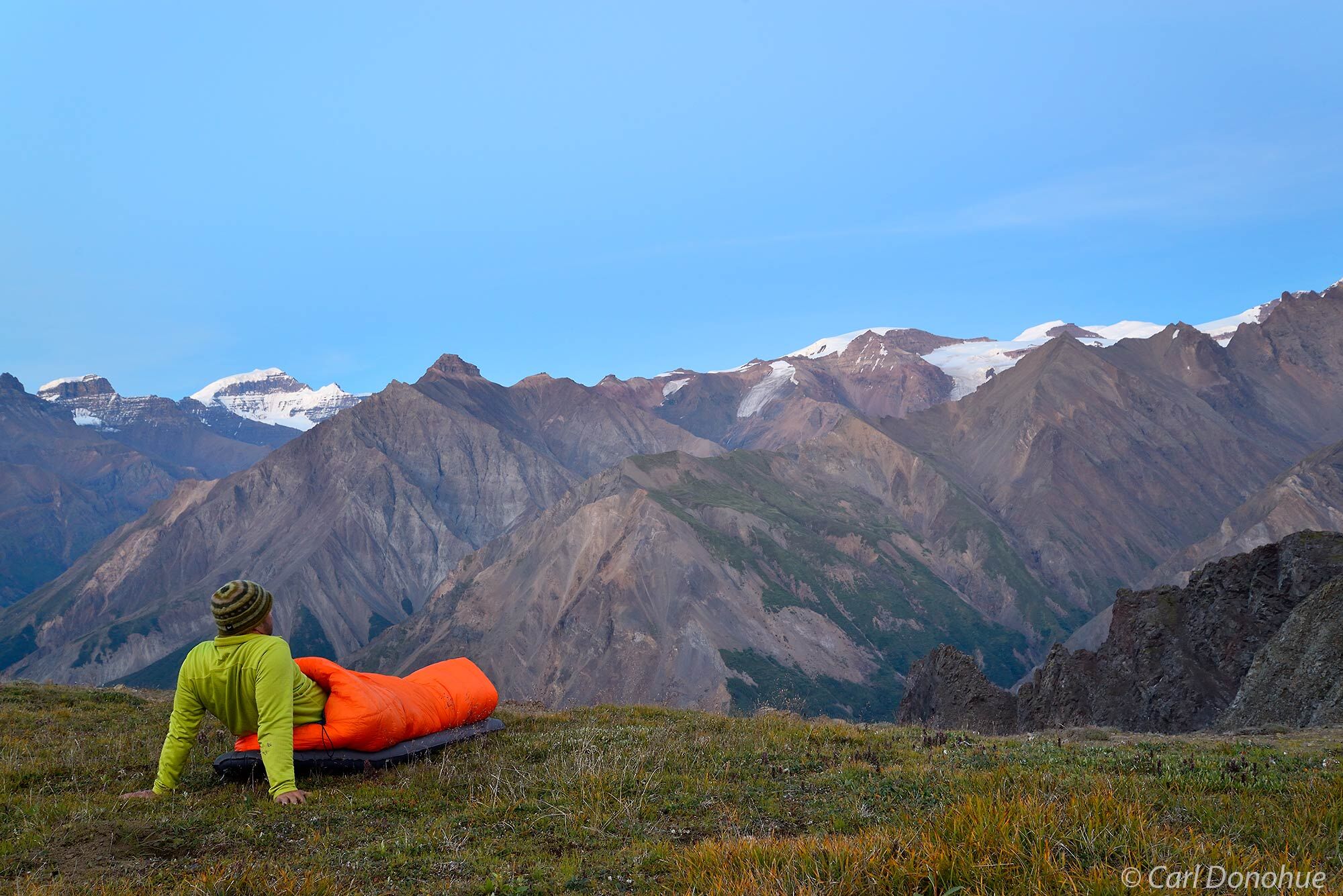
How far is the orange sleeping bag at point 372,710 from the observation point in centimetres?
916

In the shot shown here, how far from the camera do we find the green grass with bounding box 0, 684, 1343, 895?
5.23 m

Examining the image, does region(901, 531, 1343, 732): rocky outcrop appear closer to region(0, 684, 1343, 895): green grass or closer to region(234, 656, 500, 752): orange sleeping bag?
region(0, 684, 1343, 895): green grass

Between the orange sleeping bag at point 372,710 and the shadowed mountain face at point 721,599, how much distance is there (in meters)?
Answer: 92.9

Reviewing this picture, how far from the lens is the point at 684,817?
7730 mm

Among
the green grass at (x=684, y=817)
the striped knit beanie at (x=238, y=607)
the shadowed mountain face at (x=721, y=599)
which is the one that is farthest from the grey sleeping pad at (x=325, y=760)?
the shadowed mountain face at (x=721, y=599)

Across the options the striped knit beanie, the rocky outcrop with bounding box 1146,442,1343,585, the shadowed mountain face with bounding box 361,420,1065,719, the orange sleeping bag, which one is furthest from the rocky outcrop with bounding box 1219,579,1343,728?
the rocky outcrop with bounding box 1146,442,1343,585

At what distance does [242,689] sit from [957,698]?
47.5 m

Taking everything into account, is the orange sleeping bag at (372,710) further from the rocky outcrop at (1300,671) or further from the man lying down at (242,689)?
the rocky outcrop at (1300,671)

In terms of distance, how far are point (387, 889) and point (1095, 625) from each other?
131 metres

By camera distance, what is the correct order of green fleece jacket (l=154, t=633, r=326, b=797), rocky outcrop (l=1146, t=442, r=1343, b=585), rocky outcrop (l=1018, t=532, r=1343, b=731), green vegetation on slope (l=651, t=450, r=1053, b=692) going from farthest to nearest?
green vegetation on slope (l=651, t=450, r=1053, b=692), rocky outcrop (l=1146, t=442, r=1343, b=585), rocky outcrop (l=1018, t=532, r=1343, b=731), green fleece jacket (l=154, t=633, r=326, b=797)

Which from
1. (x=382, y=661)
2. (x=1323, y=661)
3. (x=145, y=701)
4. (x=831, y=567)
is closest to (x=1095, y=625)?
(x=831, y=567)

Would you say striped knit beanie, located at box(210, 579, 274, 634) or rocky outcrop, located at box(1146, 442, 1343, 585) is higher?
striped knit beanie, located at box(210, 579, 274, 634)

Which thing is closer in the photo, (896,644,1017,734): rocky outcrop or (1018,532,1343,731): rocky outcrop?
(1018,532,1343,731): rocky outcrop

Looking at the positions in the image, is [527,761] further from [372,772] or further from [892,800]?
[892,800]
